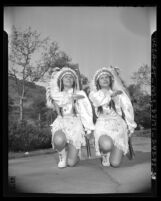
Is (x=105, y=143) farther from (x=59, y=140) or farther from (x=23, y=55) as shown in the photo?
(x=23, y=55)

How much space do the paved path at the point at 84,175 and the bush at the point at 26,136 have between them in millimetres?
104

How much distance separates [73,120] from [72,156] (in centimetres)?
30

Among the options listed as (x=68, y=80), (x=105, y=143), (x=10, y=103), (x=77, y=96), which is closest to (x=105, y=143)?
(x=105, y=143)

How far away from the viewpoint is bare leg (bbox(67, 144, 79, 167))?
264 cm

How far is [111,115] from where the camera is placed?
265 cm

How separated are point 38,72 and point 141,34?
3.02 feet

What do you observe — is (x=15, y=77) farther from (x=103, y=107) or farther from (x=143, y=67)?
(x=143, y=67)

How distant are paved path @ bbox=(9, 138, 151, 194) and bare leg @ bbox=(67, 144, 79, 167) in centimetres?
4

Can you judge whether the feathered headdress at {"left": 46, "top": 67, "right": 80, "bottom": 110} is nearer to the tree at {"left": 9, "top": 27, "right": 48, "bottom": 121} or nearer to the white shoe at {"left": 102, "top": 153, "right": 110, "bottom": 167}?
the tree at {"left": 9, "top": 27, "right": 48, "bottom": 121}

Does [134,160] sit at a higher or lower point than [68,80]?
lower

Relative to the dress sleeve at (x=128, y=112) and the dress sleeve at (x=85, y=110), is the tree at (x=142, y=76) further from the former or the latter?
the dress sleeve at (x=85, y=110)

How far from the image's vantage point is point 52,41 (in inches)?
103

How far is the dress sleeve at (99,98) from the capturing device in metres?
2.64

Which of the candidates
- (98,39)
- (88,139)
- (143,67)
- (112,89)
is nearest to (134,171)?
(88,139)
